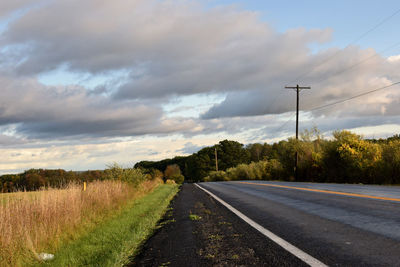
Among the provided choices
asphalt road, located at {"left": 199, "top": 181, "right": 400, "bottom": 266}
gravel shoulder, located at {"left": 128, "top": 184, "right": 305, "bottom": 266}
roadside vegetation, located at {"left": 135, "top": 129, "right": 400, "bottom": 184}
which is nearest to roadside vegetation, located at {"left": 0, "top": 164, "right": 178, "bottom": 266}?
gravel shoulder, located at {"left": 128, "top": 184, "right": 305, "bottom": 266}

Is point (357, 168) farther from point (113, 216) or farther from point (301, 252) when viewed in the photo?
point (301, 252)

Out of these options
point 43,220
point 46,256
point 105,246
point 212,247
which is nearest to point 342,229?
point 212,247

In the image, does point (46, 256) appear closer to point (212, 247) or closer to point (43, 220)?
point (43, 220)

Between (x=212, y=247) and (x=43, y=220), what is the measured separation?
193 inches

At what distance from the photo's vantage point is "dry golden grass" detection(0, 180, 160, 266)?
6.09 meters

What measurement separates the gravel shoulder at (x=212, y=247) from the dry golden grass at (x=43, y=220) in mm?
2313

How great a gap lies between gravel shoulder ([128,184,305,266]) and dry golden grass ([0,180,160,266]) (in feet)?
7.59

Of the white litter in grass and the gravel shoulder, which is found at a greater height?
the gravel shoulder

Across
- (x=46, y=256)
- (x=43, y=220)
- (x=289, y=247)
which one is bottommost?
(x=46, y=256)

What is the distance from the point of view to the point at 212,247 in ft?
17.3

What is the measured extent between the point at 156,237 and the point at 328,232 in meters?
3.31

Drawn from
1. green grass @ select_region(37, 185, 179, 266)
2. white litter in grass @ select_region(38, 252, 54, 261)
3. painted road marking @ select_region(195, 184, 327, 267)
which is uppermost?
painted road marking @ select_region(195, 184, 327, 267)

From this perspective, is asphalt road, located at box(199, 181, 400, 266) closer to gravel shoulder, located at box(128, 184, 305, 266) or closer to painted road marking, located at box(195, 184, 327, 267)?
painted road marking, located at box(195, 184, 327, 267)

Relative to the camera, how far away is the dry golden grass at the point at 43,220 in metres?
6.09
